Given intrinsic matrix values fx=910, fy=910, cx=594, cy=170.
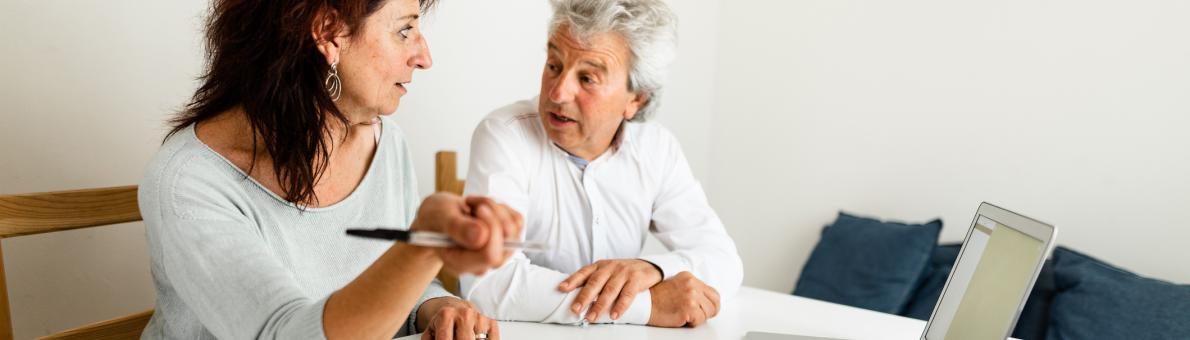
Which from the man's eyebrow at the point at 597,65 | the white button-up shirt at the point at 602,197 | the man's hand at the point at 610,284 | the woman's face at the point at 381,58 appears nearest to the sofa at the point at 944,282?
the white button-up shirt at the point at 602,197

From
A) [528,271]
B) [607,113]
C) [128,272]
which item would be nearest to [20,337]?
[128,272]

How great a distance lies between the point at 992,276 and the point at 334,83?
100 centimetres

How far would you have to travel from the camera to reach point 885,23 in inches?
122

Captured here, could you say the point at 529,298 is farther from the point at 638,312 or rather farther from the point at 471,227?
the point at 471,227

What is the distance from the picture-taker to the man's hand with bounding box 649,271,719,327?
1.57 metres

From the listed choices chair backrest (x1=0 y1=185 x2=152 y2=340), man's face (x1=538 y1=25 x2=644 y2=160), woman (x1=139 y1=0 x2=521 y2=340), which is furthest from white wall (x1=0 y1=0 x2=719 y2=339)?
man's face (x1=538 y1=25 x2=644 y2=160)

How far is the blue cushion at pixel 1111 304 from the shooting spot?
2201 mm

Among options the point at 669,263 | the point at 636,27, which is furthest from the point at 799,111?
the point at 669,263

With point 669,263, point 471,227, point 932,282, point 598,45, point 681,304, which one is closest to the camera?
point 471,227

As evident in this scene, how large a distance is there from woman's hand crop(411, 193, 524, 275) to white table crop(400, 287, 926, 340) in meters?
0.62

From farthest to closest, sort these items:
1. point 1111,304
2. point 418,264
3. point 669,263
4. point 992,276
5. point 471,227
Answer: point 1111,304
point 669,263
point 992,276
point 418,264
point 471,227

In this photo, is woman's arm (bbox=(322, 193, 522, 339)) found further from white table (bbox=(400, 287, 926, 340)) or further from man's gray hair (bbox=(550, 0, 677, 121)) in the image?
man's gray hair (bbox=(550, 0, 677, 121))

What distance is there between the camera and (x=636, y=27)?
185 centimetres

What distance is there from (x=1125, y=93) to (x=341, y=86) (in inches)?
87.2
